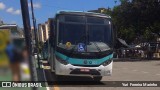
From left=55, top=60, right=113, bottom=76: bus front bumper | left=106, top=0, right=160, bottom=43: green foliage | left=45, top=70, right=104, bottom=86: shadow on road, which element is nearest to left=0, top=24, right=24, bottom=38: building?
left=55, top=60, right=113, bottom=76: bus front bumper

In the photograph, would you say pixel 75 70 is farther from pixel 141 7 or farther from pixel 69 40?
pixel 141 7

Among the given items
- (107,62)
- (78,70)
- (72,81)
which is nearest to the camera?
(78,70)

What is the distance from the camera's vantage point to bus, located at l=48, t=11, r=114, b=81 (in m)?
14.6

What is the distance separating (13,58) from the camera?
517 centimetres

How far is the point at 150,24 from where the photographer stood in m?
48.0

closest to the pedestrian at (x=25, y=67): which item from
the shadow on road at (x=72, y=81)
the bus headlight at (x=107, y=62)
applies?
the bus headlight at (x=107, y=62)

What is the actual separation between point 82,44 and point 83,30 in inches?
23.6

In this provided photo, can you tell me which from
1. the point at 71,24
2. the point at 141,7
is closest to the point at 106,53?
the point at 71,24

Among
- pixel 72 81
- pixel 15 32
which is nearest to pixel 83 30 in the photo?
pixel 72 81

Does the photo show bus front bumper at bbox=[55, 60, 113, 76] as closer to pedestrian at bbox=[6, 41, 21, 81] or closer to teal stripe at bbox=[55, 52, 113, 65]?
teal stripe at bbox=[55, 52, 113, 65]

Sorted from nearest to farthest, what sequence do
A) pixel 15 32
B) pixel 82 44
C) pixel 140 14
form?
pixel 15 32 < pixel 82 44 < pixel 140 14

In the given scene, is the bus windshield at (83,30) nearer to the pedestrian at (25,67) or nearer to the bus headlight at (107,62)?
the bus headlight at (107,62)

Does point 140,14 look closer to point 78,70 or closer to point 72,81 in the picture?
point 72,81

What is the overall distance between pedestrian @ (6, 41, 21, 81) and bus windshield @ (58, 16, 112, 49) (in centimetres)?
943
